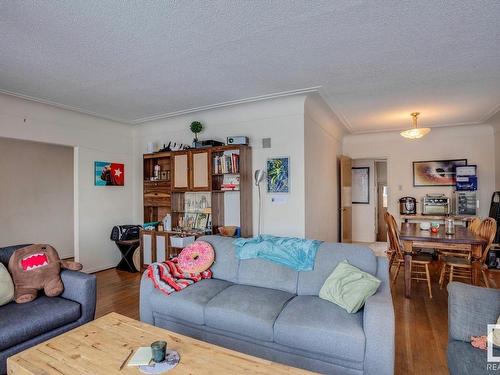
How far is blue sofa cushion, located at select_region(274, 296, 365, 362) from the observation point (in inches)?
70.5

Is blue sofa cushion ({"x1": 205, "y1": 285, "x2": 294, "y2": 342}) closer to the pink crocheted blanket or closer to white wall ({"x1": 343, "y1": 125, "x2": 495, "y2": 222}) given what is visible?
the pink crocheted blanket

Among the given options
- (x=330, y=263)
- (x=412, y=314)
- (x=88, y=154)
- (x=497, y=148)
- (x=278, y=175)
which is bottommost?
(x=412, y=314)

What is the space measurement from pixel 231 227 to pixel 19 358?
2763 mm

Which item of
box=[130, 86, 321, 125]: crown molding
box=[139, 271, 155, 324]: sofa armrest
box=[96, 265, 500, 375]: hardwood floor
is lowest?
box=[96, 265, 500, 375]: hardwood floor

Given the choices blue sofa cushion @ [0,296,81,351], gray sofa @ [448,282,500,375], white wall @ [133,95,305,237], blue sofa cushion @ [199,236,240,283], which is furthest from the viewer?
white wall @ [133,95,305,237]

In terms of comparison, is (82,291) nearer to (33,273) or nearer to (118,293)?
(33,273)

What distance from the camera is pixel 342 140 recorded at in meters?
6.55

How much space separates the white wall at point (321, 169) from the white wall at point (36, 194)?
4.41m

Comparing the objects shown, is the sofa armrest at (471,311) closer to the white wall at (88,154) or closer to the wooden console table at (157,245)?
the wooden console table at (157,245)

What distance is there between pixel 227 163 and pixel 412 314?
282 cm

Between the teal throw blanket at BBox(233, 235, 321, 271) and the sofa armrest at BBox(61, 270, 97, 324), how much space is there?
1285mm

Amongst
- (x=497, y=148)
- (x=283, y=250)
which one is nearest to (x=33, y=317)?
(x=283, y=250)

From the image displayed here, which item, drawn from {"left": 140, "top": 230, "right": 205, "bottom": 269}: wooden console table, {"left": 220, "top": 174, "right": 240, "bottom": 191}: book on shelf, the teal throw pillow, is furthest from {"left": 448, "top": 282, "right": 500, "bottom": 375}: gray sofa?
{"left": 140, "top": 230, "right": 205, "bottom": 269}: wooden console table

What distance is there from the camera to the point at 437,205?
570 centimetres
